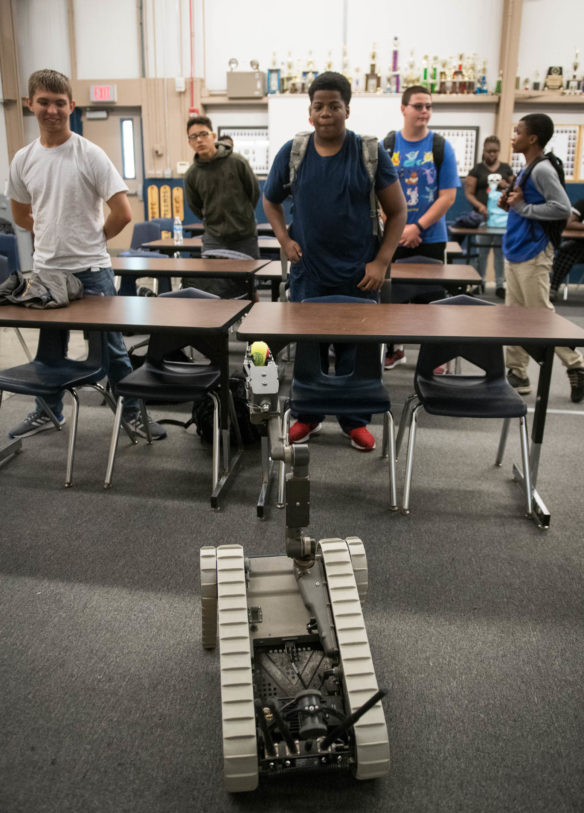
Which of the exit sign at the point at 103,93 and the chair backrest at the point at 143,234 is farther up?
the exit sign at the point at 103,93

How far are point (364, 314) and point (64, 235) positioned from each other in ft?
4.48

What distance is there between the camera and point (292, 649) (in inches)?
59.4

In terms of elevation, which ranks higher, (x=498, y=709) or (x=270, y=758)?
(x=270, y=758)

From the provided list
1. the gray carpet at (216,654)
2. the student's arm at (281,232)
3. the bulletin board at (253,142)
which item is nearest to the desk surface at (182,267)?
the student's arm at (281,232)

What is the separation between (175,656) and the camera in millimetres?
1787

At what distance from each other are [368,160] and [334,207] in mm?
228

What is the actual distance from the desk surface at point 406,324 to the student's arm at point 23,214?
118 cm

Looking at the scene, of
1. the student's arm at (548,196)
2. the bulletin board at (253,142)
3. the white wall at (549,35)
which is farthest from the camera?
the bulletin board at (253,142)

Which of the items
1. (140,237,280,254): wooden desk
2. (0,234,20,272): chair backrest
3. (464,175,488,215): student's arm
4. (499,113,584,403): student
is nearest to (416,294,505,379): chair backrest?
(499,113,584,403): student

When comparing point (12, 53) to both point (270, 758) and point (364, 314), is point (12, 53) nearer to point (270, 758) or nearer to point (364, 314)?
point (364, 314)

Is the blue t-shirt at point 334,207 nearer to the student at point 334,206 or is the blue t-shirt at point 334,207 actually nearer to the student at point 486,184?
the student at point 334,206

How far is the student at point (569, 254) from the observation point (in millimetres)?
6855

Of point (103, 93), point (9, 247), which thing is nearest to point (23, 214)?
point (9, 247)

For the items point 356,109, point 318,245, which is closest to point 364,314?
point 318,245
